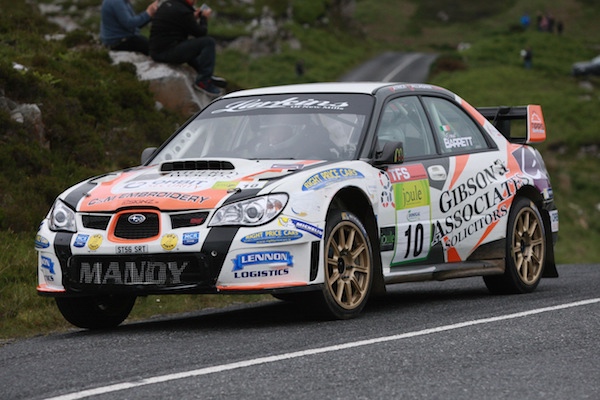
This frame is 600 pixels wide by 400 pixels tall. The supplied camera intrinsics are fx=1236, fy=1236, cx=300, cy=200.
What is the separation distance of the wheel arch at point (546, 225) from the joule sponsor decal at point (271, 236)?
3316 mm

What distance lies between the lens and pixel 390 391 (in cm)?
534

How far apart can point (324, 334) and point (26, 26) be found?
1239 centimetres

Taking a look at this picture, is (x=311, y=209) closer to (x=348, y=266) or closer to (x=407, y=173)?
(x=348, y=266)

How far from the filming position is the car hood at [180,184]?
7613mm

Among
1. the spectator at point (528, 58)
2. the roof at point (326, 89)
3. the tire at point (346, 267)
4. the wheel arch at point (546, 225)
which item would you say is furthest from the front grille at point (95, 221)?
the spectator at point (528, 58)

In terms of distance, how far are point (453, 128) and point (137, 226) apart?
3153 mm

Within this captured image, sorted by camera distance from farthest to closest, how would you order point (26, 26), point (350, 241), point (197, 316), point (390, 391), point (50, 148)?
point (26, 26)
point (50, 148)
point (197, 316)
point (350, 241)
point (390, 391)

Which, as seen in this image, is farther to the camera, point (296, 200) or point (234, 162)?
point (234, 162)

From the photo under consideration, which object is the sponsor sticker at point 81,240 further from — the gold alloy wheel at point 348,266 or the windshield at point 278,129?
the gold alloy wheel at point 348,266

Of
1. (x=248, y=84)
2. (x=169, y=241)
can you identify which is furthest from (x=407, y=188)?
(x=248, y=84)

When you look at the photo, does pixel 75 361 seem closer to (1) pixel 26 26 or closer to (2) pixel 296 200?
(2) pixel 296 200

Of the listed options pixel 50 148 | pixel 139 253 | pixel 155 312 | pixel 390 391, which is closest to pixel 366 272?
pixel 139 253

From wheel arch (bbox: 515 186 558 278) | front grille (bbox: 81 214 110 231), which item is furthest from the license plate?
wheel arch (bbox: 515 186 558 278)

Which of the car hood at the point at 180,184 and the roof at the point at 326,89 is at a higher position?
the roof at the point at 326,89
